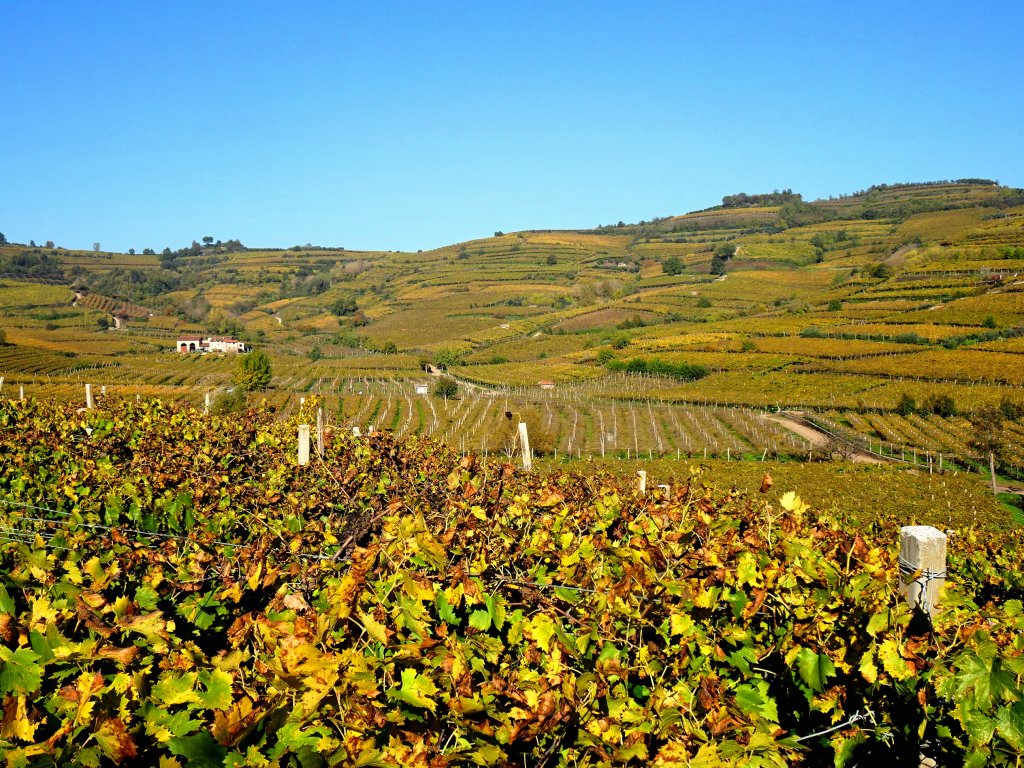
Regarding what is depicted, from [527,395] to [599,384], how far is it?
9227 millimetres

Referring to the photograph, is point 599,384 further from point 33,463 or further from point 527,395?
point 33,463

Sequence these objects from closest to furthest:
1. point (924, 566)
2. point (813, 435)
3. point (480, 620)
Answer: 1. point (924, 566)
2. point (480, 620)
3. point (813, 435)

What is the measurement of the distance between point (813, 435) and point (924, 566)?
43.2 m

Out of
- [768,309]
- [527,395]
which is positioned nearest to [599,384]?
[527,395]

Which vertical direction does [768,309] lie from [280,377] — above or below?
above

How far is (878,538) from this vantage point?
6387 mm

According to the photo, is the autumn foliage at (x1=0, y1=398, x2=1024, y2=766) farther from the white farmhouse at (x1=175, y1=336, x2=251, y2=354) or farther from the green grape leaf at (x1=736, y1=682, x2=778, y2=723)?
the white farmhouse at (x1=175, y1=336, x2=251, y2=354)

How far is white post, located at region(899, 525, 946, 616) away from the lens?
2830mm

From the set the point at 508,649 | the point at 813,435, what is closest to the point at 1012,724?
the point at 508,649

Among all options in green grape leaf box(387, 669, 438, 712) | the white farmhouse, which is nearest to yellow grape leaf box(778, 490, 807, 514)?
green grape leaf box(387, 669, 438, 712)

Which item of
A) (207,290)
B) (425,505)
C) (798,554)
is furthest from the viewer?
(207,290)

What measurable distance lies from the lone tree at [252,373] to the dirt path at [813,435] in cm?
3337

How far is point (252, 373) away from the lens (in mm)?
54344

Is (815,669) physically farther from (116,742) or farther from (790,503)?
(116,742)
